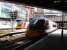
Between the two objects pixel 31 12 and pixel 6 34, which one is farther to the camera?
pixel 31 12

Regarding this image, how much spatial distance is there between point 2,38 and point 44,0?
2.75 meters

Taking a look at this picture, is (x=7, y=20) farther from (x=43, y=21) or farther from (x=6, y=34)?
(x=43, y=21)

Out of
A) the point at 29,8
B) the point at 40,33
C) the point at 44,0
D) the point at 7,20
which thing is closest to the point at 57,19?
the point at 40,33

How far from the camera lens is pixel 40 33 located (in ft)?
53.7

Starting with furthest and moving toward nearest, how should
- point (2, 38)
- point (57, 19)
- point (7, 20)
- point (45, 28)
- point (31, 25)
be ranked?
point (45, 28) < point (57, 19) < point (31, 25) < point (7, 20) < point (2, 38)

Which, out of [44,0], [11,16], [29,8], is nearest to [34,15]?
[29,8]

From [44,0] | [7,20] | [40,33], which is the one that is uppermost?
[44,0]

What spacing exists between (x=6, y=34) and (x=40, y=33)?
5.22m

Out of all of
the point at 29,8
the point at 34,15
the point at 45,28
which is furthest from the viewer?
the point at 45,28

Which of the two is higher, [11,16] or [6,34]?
[11,16]

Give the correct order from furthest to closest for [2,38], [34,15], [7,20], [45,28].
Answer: [45,28] → [34,15] → [7,20] → [2,38]

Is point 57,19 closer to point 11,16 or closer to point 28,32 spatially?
point 28,32

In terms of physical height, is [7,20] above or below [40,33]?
above

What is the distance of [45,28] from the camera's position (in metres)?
17.4
